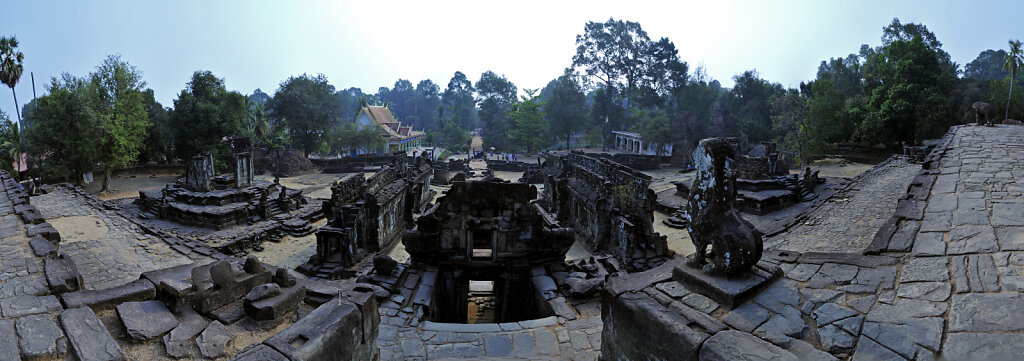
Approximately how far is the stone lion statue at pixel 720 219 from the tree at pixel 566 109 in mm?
44122

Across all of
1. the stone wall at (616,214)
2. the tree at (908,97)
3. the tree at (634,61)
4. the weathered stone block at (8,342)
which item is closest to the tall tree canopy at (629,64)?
the tree at (634,61)

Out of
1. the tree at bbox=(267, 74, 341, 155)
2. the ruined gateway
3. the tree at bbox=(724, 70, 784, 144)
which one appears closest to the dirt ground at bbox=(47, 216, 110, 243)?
the ruined gateway

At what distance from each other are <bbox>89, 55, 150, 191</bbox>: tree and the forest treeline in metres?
0.06

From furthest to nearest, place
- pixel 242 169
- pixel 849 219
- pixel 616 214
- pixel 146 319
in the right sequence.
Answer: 1. pixel 242 169
2. pixel 849 219
3. pixel 616 214
4. pixel 146 319

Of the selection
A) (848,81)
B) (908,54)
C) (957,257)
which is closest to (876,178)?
(908,54)

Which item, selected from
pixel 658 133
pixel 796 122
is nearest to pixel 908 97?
pixel 796 122

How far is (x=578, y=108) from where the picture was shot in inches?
1929

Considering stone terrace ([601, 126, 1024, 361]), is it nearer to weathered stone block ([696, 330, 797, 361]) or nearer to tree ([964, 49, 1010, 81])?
weathered stone block ([696, 330, 797, 361])

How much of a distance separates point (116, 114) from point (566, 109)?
37.1m

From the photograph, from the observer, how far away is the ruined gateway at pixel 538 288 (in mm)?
3650

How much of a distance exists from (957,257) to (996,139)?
505 inches

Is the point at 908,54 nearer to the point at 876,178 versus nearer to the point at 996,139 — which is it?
the point at 876,178

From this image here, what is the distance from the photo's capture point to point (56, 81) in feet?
76.1

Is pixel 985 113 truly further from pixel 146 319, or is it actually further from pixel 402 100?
pixel 402 100
